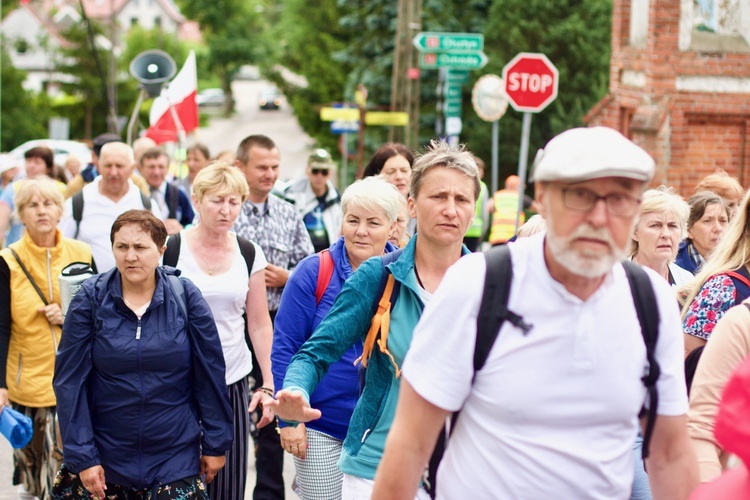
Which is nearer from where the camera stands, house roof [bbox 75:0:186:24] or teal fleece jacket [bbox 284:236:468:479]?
teal fleece jacket [bbox 284:236:468:479]

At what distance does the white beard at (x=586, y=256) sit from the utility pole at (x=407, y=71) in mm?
21743

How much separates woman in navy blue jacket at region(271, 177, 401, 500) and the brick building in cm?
1381

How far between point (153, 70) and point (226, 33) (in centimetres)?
9355

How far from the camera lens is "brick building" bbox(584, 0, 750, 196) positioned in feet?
60.5

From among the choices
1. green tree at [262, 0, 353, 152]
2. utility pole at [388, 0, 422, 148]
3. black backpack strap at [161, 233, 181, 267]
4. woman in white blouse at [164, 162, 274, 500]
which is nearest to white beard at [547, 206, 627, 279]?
woman in white blouse at [164, 162, 274, 500]

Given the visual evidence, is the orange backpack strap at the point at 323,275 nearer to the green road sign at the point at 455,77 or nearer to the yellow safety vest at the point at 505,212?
the yellow safety vest at the point at 505,212

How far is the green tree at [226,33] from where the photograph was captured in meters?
104

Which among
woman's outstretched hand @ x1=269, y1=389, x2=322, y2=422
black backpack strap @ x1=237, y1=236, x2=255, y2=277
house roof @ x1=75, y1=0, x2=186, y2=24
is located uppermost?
house roof @ x1=75, y1=0, x2=186, y2=24

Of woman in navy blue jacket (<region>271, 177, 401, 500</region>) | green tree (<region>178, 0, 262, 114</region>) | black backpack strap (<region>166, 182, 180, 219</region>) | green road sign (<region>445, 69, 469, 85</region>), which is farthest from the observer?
green tree (<region>178, 0, 262, 114</region>)

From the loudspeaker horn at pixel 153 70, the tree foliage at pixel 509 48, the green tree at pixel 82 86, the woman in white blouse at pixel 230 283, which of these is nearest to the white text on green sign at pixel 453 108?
the loudspeaker horn at pixel 153 70

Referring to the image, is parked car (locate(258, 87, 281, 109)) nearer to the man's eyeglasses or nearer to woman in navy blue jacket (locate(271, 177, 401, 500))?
woman in navy blue jacket (locate(271, 177, 401, 500))

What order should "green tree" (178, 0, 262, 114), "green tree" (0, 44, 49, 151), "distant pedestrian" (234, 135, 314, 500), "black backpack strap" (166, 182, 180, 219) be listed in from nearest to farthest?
"distant pedestrian" (234, 135, 314, 500) → "black backpack strap" (166, 182, 180, 219) → "green tree" (0, 44, 49, 151) → "green tree" (178, 0, 262, 114)

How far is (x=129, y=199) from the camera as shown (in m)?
8.48

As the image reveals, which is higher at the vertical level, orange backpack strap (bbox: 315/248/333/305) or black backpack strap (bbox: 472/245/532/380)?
black backpack strap (bbox: 472/245/532/380)
